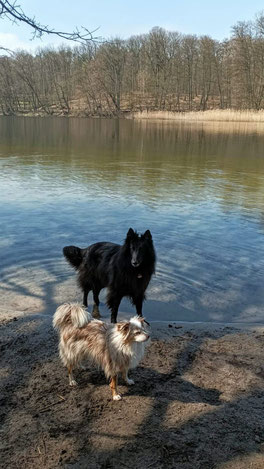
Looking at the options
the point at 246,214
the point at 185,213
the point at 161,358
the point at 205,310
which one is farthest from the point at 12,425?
the point at 246,214

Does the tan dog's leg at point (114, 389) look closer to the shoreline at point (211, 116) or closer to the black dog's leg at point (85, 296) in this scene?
the black dog's leg at point (85, 296)

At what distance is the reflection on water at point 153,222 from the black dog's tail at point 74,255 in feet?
2.26

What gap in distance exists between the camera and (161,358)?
4367 millimetres

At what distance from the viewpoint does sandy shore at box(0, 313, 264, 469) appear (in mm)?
2893

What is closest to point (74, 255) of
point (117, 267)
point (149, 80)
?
point (117, 267)

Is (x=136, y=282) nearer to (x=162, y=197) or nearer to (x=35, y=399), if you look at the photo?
(x=35, y=399)

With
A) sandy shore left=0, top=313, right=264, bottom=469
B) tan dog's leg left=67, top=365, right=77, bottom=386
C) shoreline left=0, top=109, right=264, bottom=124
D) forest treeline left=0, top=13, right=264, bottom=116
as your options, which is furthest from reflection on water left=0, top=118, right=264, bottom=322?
forest treeline left=0, top=13, right=264, bottom=116

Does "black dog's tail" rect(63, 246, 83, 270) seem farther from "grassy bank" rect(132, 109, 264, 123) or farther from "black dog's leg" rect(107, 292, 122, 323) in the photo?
"grassy bank" rect(132, 109, 264, 123)

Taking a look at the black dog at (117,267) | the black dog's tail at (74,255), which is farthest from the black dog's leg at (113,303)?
the black dog's tail at (74,255)

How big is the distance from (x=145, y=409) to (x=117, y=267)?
2.10m

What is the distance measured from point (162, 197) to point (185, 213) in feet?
7.10

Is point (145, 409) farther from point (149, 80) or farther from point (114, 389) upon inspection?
point (149, 80)

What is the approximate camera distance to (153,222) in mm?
10555

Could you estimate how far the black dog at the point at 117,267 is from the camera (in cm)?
495
